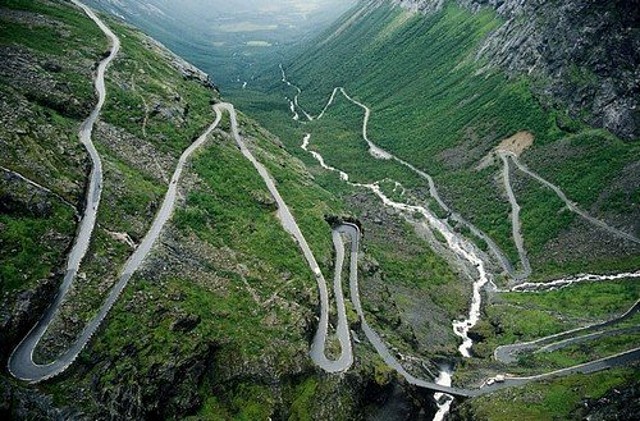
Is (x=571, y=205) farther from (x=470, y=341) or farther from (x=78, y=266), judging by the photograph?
(x=78, y=266)

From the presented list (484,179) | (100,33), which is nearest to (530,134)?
(484,179)

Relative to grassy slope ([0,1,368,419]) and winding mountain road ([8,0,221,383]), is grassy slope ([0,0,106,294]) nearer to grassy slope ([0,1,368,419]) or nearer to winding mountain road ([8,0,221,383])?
grassy slope ([0,1,368,419])

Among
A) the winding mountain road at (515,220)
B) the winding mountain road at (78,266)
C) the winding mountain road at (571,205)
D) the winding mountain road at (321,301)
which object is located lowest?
the winding mountain road at (78,266)

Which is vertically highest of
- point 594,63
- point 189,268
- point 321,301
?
point 594,63

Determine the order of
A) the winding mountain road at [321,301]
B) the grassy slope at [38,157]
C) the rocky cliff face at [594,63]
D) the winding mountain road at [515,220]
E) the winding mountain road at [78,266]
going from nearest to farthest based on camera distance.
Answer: the winding mountain road at [78,266] → the grassy slope at [38,157] → the winding mountain road at [321,301] → the winding mountain road at [515,220] → the rocky cliff face at [594,63]

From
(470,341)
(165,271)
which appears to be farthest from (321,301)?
(470,341)

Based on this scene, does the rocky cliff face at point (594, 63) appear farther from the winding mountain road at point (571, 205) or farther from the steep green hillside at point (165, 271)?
the steep green hillside at point (165, 271)

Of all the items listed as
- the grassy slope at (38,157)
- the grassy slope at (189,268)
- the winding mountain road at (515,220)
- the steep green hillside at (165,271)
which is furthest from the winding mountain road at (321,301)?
the winding mountain road at (515,220)

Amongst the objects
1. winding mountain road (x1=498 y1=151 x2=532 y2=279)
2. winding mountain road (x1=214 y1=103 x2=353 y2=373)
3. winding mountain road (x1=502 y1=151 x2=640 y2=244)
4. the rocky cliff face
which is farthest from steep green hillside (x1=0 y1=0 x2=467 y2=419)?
the rocky cliff face
